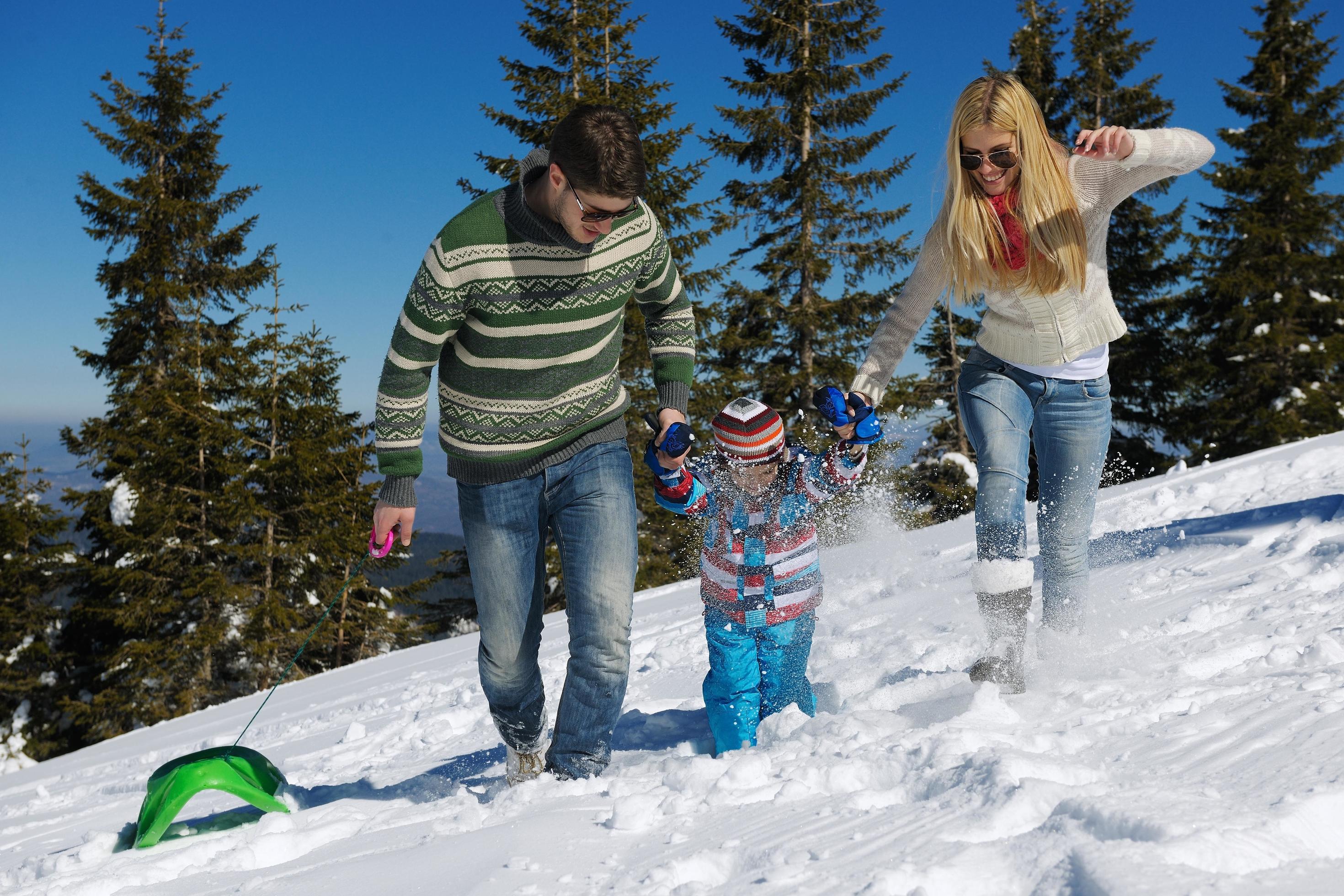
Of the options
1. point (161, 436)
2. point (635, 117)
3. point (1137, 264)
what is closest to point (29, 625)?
point (161, 436)

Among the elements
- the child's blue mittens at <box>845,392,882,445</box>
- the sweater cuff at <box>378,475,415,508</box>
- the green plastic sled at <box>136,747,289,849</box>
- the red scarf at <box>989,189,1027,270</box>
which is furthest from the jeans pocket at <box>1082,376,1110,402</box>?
the green plastic sled at <box>136,747,289,849</box>

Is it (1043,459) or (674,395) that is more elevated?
(674,395)

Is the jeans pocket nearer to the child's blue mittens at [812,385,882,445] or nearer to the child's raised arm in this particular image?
the child's blue mittens at [812,385,882,445]

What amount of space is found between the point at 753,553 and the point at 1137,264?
21752mm

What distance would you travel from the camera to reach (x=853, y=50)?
66.3ft

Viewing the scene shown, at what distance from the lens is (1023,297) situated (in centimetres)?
316

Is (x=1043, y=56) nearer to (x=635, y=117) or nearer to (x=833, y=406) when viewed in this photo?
(x=635, y=117)

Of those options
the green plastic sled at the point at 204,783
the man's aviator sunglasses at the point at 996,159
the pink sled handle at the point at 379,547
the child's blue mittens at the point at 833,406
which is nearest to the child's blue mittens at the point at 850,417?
the child's blue mittens at the point at 833,406

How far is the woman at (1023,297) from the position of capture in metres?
3.02

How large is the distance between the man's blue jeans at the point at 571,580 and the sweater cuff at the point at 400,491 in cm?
16

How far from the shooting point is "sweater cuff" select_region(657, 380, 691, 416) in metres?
3.31

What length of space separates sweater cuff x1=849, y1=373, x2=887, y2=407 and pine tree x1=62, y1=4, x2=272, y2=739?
60.8ft

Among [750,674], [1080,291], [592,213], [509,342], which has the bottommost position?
[750,674]

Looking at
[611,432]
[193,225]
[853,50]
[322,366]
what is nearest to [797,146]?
[853,50]
